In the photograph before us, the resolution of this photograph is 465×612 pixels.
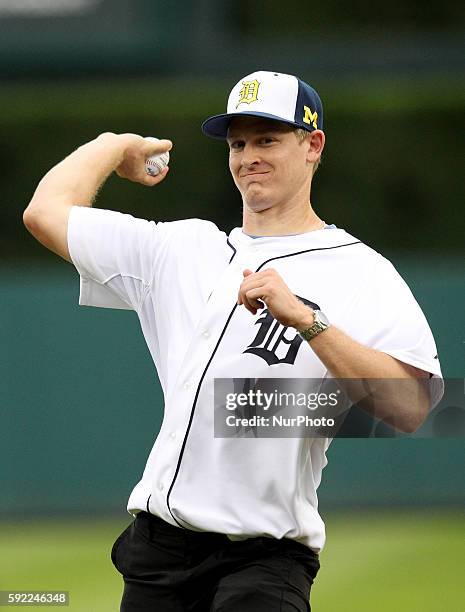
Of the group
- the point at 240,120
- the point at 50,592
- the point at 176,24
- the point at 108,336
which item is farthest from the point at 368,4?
the point at 240,120

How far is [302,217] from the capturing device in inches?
151

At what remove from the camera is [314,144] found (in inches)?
154

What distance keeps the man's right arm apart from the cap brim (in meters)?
0.26

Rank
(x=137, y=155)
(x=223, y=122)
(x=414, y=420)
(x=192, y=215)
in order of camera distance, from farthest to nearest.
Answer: (x=192, y=215), (x=137, y=155), (x=223, y=122), (x=414, y=420)

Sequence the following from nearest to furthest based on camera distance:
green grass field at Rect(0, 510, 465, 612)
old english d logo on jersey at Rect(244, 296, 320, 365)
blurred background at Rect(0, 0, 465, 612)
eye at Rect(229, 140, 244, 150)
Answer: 1. old english d logo on jersey at Rect(244, 296, 320, 365)
2. eye at Rect(229, 140, 244, 150)
3. green grass field at Rect(0, 510, 465, 612)
4. blurred background at Rect(0, 0, 465, 612)

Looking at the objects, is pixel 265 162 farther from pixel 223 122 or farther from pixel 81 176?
pixel 81 176

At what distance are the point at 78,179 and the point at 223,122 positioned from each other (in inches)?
19.0

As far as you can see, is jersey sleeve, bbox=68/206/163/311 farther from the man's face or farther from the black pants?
the black pants

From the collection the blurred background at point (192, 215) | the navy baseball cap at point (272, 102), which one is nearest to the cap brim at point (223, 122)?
the navy baseball cap at point (272, 102)

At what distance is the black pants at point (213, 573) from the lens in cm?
341

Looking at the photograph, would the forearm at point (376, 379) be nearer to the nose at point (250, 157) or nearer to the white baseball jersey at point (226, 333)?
the white baseball jersey at point (226, 333)

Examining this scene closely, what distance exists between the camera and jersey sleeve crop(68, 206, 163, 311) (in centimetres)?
378

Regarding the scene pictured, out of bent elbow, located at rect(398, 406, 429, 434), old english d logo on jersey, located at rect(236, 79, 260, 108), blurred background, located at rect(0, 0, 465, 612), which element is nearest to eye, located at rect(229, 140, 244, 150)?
old english d logo on jersey, located at rect(236, 79, 260, 108)

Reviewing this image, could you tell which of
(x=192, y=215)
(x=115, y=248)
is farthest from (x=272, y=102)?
(x=192, y=215)
